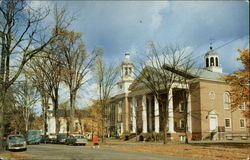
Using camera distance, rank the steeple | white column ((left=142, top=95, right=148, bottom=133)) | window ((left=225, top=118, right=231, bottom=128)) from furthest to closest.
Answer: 1. white column ((left=142, top=95, right=148, bottom=133))
2. window ((left=225, top=118, right=231, bottom=128))
3. the steeple

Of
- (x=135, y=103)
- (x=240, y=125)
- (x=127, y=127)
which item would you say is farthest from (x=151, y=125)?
(x=240, y=125)

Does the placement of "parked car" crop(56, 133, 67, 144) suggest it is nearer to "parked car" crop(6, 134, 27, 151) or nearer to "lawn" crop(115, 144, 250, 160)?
"parked car" crop(6, 134, 27, 151)

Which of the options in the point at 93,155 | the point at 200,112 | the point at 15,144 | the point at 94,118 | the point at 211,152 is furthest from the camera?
the point at 94,118

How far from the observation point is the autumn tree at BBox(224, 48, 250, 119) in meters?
24.0

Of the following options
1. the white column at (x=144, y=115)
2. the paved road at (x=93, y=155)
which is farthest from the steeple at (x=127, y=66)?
the paved road at (x=93, y=155)

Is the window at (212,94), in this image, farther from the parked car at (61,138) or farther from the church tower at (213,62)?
the parked car at (61,138)

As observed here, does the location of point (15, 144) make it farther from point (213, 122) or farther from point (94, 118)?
point (94, 118)

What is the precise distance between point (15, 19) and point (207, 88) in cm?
3387

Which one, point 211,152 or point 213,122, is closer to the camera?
point 211,152

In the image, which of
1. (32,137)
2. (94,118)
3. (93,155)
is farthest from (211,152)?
(94,118)

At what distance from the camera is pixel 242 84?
2492 cm

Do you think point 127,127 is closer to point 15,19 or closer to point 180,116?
point 180,116

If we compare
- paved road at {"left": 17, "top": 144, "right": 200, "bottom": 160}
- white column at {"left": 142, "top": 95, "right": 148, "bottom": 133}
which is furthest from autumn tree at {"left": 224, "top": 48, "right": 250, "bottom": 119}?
white column at {"left": 142, "top": 95, "right": 148, "bottom": 133}

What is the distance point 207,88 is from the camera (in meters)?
48.2
